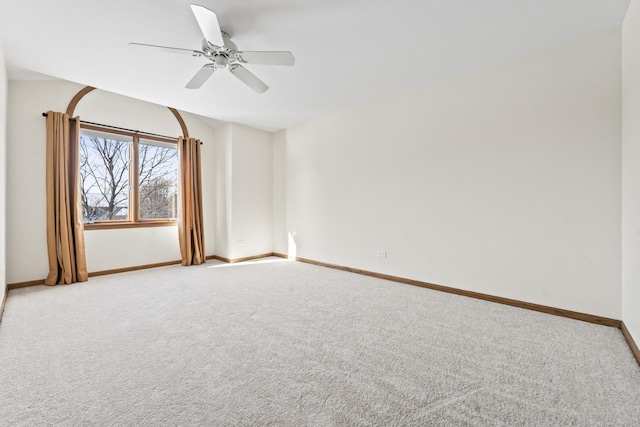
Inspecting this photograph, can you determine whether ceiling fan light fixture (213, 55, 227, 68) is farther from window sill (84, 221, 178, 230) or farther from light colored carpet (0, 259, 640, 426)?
window sill (84, 221, 178, 230)

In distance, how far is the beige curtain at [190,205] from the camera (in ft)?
15.7

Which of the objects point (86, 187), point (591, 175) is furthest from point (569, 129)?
point (86, 187)

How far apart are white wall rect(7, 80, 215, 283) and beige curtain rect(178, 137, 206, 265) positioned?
22.6 inches

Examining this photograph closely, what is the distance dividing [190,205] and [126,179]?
3.24ft

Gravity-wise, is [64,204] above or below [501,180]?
below

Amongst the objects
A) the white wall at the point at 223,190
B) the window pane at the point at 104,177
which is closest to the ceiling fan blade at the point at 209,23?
the white wall at the point at 223,190

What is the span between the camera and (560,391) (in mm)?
1563

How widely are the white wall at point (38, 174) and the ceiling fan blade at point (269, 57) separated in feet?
9.42

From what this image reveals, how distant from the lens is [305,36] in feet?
8.30

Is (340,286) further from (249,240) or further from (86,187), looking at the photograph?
(86,187)

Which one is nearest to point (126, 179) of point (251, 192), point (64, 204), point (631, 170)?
point (64, 204)

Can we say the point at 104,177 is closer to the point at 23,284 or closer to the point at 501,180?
the point at 23,284

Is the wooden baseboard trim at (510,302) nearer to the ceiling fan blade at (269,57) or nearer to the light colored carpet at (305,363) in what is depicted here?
the light colored carpet at (305,363)

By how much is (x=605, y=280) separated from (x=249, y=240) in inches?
187
